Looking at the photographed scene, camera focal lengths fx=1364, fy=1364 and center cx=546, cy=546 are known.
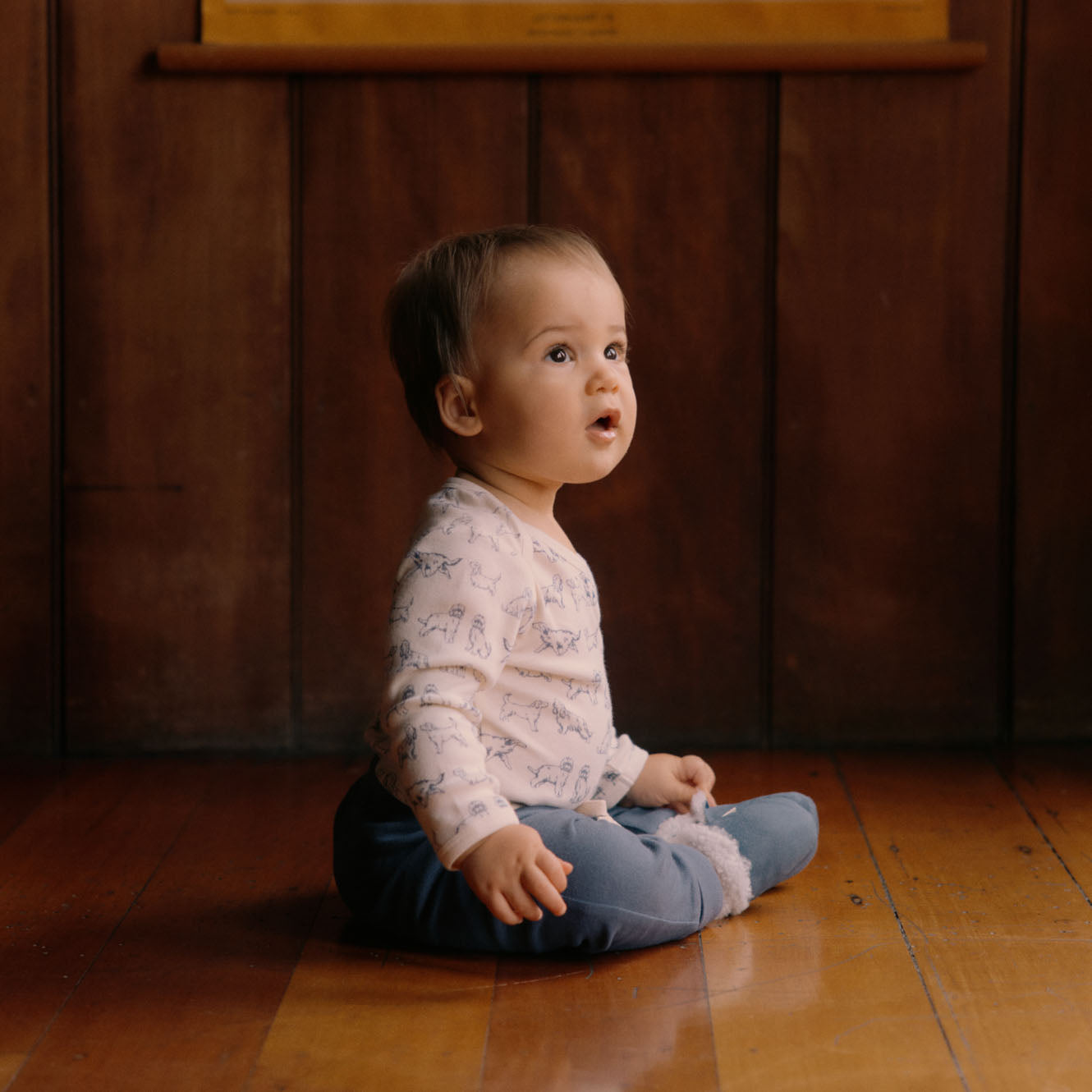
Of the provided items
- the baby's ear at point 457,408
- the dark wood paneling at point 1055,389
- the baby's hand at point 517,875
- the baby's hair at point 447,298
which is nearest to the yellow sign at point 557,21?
the dark wood paneling at point 1055,389

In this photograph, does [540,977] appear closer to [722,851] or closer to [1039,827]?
[722,851]

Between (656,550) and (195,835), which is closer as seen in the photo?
(195,835)

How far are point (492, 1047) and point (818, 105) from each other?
101 centimetres

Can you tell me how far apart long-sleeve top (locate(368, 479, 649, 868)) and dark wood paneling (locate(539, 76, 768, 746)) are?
405mm

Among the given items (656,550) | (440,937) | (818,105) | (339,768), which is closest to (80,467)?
(339,768)

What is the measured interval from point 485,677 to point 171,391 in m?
0.66

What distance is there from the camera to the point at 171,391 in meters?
1.42

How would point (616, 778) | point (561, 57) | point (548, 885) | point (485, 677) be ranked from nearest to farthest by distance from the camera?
point (548, 885), point (485, 677), point (616, 778), point (561, 57)

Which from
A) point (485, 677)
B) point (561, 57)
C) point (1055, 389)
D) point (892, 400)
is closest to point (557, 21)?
point (561, 57)

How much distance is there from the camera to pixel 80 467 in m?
1.42

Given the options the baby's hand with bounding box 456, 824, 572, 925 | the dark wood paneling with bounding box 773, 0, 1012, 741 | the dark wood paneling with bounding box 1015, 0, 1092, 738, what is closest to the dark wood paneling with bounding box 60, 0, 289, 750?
the dark wood paneling with bounding box 773, 0, 1012, 741

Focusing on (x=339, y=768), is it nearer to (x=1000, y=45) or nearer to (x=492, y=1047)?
(x=492, y=1047)

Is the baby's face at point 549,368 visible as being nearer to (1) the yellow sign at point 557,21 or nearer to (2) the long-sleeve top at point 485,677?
(2) the long-sleeve top at point 485,677

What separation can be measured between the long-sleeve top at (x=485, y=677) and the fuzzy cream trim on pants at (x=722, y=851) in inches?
2.8
